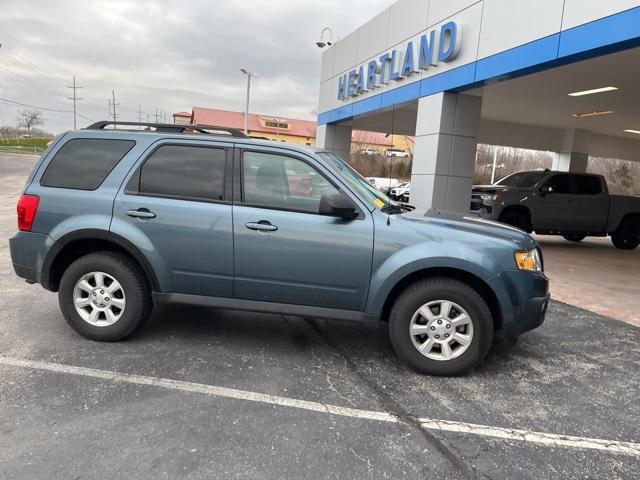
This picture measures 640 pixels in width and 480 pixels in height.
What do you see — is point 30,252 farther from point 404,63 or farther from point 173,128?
point 404,63

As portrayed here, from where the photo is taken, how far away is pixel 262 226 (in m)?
3.98

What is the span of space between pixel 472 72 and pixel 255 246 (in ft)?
22.9

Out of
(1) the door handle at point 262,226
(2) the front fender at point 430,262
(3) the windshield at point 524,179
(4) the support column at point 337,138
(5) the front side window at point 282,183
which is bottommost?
(2) the front fender at point 430,262

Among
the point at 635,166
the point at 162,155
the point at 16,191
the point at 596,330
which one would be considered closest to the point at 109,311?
the point at 162,155

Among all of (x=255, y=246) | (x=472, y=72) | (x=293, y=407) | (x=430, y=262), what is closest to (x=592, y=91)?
(x=472, y=72)

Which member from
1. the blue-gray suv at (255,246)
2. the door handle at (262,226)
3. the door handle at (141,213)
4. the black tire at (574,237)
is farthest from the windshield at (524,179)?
the door handle at (141,213)

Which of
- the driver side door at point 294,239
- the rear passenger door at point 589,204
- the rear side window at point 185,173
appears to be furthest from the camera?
the rear passenger door at point 589,204

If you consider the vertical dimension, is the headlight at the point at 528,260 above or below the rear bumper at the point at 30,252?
above

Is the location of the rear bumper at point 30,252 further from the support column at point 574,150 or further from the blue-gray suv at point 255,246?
the support column at point 574,150

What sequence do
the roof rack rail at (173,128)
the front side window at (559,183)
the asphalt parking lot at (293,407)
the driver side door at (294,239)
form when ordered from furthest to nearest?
1. the front side window at (559,183)
2. the roof rack rail at (173,128)
3. the driver side door at (294,239)
4. the asphalt parking lot at (293,407)

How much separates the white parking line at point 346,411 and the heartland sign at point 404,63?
26.9 ft

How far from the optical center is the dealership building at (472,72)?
716 centimetres

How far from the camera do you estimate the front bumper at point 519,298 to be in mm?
3814

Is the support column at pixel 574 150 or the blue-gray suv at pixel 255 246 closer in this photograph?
the blue-gray suv at pixel 255 246
